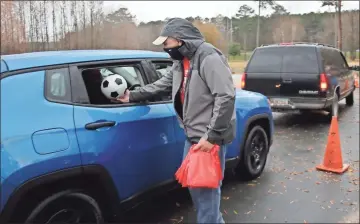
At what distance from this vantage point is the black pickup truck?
8086 mm

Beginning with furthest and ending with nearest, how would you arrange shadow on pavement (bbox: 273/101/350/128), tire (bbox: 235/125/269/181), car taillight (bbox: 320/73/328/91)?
shadow on pavement (bbox: 273/101/350/128) < car taillight (bbox: 320/73/328/91) < tire (bbox: 235/125/269/181)

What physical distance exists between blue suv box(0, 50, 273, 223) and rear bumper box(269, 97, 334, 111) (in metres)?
5.29

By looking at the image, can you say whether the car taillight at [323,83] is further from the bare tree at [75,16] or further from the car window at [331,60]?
the bare tree at [75,16]

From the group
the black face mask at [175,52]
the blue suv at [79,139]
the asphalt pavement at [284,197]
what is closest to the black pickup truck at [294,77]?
the asphalt pavement at [284,197]

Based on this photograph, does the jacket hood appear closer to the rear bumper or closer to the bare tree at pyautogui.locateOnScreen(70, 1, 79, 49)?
the rear bumper

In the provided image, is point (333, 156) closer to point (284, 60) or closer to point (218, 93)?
point (218, 93)

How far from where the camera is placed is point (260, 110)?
4.82 metres

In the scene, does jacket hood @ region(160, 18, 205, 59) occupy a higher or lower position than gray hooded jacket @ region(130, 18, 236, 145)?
higher

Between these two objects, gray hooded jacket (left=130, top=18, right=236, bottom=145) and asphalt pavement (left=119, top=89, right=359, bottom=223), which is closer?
gray hooded jacket (left=130, top=18, right=236, bottom=145)

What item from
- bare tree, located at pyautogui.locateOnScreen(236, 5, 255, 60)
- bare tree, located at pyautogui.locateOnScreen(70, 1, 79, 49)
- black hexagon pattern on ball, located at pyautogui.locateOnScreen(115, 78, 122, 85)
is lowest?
black hexagon pattern on ball, located at pyautogui.locateOnScreen(115, 78, 122, 85)

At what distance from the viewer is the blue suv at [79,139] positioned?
238 centimetres

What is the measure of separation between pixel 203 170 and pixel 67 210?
1020 mm

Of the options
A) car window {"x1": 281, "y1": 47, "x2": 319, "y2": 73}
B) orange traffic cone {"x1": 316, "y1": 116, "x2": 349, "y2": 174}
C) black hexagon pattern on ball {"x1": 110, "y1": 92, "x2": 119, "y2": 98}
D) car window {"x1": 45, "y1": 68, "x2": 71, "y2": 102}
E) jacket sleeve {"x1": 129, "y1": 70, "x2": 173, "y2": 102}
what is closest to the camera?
car window {"x1": 45, "y1": 68, "x2": 71, "y2": 102}

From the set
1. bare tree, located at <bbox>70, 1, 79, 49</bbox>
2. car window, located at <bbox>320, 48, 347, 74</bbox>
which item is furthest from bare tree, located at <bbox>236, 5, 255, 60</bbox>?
car window, located at <bbox>320, 48, 347, 74</bbox>
